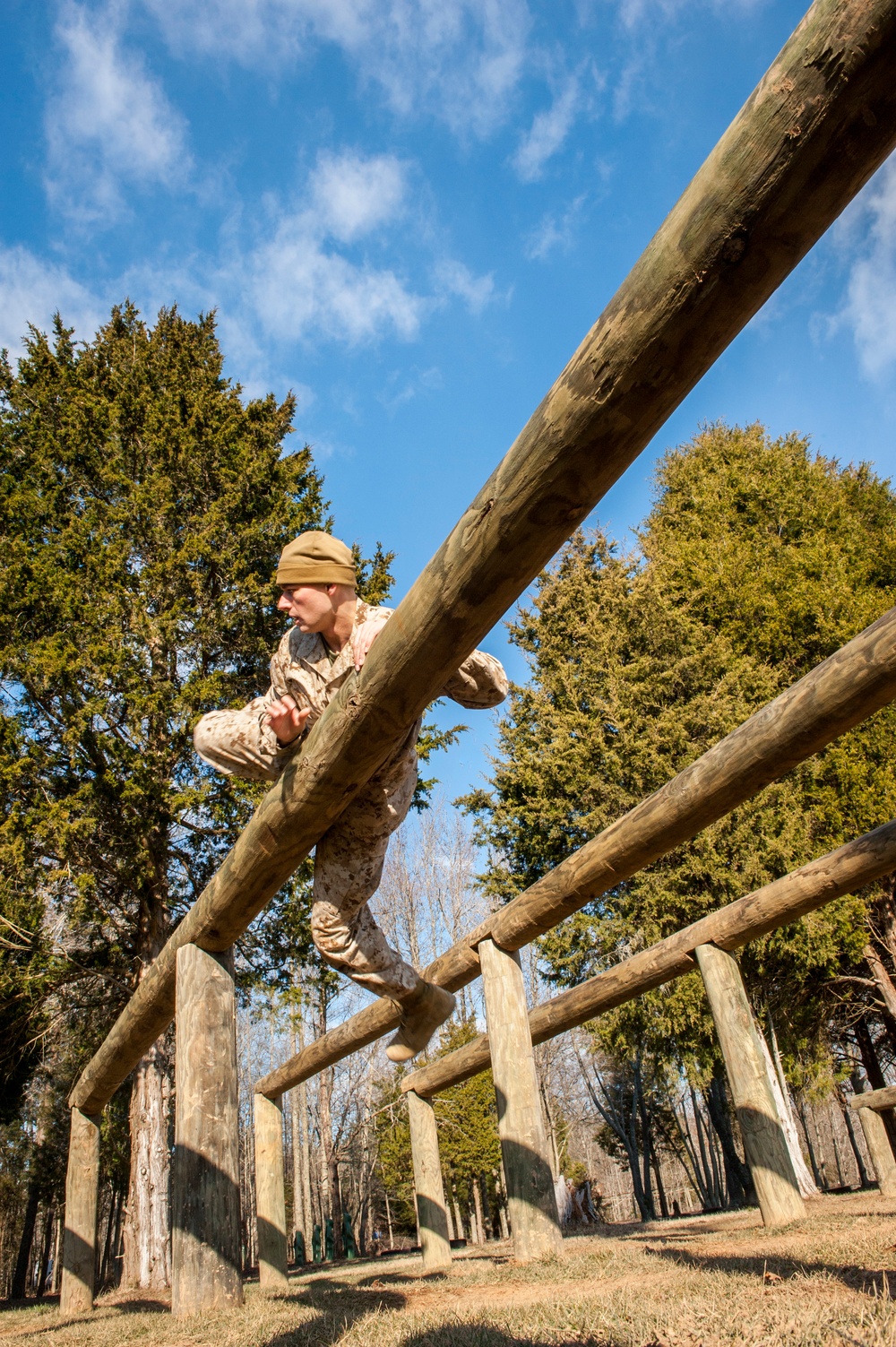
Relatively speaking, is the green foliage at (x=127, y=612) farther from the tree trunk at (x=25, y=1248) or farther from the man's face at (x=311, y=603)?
the tree trunk at (x=25, y=1248)

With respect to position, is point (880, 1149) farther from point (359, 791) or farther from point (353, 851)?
point (359, 791)

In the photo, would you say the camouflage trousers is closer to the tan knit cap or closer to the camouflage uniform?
the camouflage uniform

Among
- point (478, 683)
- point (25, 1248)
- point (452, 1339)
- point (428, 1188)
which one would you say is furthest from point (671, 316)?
point (25, 1248)

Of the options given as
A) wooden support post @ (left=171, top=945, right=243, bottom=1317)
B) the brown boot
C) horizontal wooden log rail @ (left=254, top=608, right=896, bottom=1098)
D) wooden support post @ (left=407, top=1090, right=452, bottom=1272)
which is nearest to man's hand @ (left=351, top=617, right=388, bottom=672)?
the brown boot

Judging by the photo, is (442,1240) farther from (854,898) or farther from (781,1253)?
(854,898)

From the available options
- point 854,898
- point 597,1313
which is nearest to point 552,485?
point 597,1313

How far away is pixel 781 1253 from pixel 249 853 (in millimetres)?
3813

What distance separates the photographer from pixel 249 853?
360 cm

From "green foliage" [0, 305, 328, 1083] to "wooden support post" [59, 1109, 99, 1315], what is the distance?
3572mm

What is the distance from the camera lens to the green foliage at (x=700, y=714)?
47.5 ft

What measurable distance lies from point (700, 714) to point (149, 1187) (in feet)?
38.6

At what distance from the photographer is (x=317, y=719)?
2975 millimetres

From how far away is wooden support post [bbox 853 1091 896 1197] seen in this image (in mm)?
9047

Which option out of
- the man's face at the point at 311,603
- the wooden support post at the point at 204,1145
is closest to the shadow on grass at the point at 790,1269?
the wooden support post at the point at 204,1145
